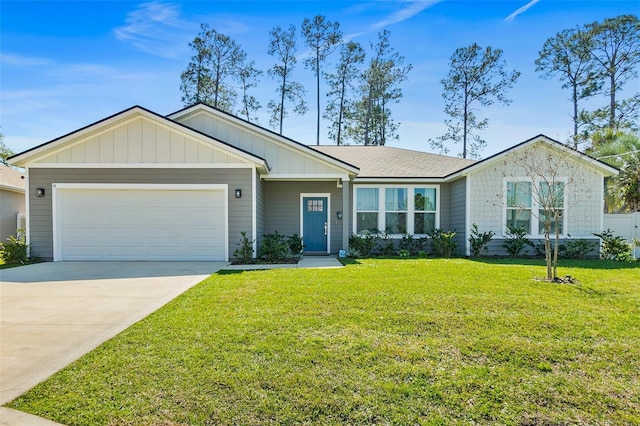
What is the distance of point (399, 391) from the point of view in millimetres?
2740

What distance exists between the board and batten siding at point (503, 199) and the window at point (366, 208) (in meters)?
3.34

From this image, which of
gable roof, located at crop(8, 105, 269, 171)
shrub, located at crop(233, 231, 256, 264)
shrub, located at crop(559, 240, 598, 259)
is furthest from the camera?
→ shrub, located at crop(559, 240, 598, 259)

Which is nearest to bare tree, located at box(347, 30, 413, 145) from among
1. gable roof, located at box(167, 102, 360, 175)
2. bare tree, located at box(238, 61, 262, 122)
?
bare tree, located at box(238, 61, 262, 122)

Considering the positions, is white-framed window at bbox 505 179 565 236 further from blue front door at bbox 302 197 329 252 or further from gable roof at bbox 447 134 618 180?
blue front door at bbox 302 197 329 252

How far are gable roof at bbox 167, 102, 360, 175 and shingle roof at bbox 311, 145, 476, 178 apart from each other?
1656mm

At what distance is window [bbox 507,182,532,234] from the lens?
12.1 metres

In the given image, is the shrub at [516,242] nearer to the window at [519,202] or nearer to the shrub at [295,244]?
the window at [519,202]

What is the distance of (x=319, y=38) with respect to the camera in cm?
2477

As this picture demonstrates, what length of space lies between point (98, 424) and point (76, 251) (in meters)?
10.0

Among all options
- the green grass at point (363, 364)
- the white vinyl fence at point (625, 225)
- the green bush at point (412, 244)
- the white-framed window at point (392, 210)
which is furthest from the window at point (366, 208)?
the white vinyl fence at point (625, 225)

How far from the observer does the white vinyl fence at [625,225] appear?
1242cm

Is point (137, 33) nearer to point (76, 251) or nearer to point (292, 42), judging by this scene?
point (76, 251)

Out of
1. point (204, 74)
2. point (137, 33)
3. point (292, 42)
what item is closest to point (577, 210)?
point (137, 33)

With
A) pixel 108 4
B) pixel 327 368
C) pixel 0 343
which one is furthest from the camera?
pixel 108 4
